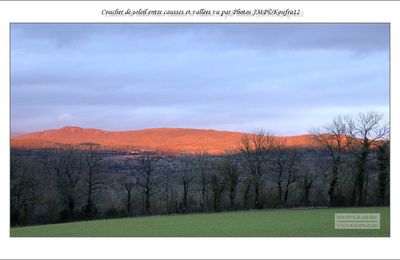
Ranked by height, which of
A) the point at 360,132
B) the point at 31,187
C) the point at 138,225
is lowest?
the point at 138,225

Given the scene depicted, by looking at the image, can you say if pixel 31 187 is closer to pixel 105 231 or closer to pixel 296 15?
pixel 105 231

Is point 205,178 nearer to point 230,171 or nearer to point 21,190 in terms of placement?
point 230,171

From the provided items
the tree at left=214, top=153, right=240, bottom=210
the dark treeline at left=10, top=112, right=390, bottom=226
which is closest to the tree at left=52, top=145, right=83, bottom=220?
the dark treeline at left=10, top=112, right=390, bottom=226

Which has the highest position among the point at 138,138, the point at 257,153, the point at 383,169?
the point at 138,138

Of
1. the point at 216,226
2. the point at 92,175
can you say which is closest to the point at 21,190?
the point at 92,175

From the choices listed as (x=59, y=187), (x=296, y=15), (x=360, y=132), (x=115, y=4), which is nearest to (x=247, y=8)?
(x=296, y=15)

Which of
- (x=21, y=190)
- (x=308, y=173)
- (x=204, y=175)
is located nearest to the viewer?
(x=21, y=190)
